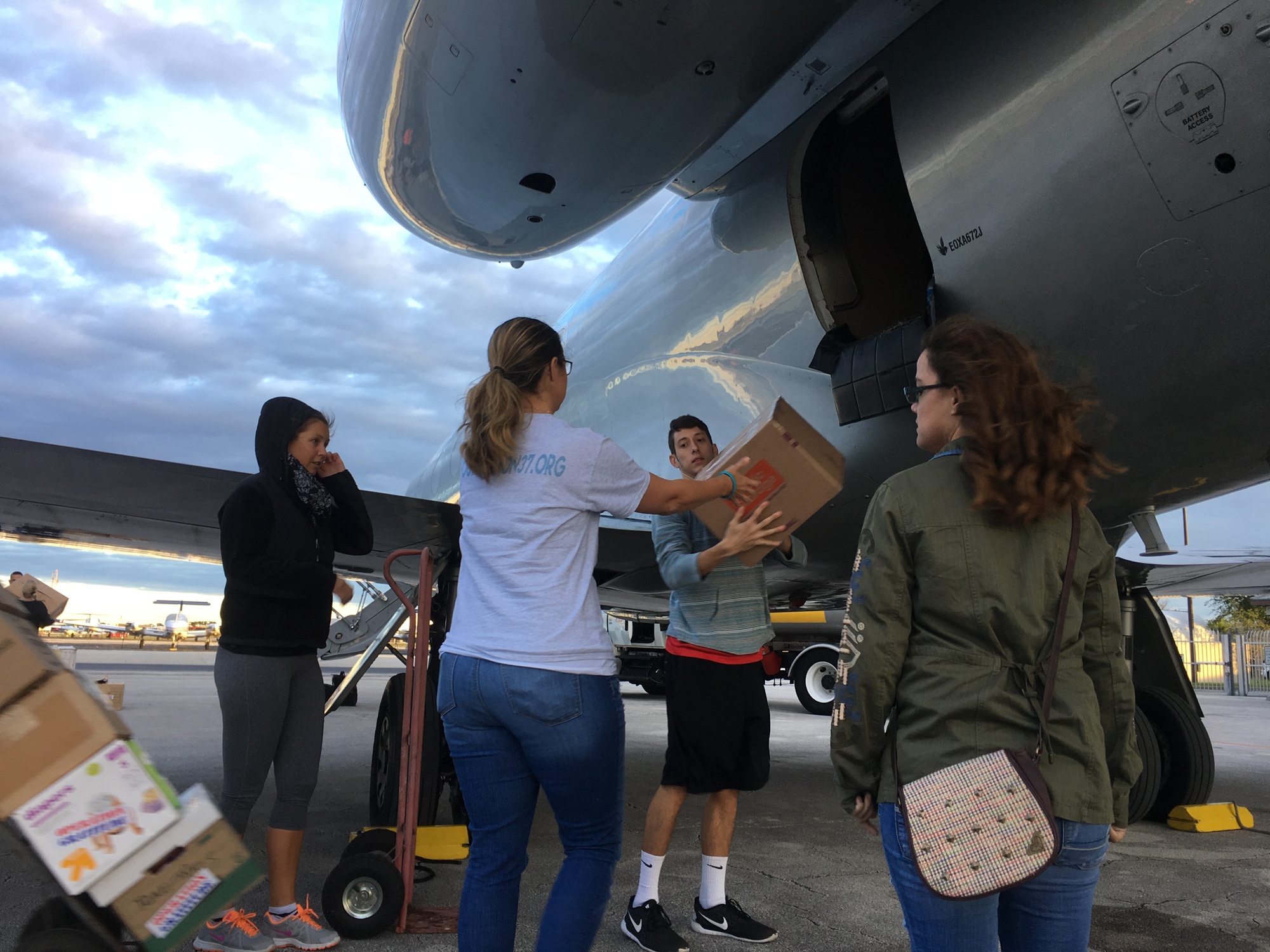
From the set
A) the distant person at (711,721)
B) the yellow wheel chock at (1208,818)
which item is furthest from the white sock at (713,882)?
the yellow wheel chock at (1208,818)

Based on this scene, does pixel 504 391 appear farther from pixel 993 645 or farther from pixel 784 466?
pixel 993 645

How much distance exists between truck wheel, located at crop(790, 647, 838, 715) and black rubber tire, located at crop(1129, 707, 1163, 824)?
949 cm

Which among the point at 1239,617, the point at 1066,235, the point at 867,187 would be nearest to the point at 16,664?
the point at 1066,235

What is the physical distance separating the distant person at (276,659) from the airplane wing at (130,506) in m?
1.07

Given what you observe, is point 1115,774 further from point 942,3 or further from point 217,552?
point 217,552

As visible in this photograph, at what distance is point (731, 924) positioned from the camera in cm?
285

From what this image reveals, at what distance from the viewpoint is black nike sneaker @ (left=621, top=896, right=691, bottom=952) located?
271cm

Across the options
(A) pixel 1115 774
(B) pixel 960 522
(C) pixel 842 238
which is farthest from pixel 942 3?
(A) pixel 1115 774

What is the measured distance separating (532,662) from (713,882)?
1.56m

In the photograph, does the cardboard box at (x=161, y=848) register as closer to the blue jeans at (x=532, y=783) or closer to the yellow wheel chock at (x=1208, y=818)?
the blue jeans at (x=532, y=783)

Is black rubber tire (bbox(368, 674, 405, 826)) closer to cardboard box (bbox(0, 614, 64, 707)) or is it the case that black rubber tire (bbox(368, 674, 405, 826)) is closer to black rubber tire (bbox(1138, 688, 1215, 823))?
cardboard box (bbox(0, 614, 64, 707))

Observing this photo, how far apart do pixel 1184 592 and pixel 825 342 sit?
6278 millimetres

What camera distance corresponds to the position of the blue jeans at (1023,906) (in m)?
1.40

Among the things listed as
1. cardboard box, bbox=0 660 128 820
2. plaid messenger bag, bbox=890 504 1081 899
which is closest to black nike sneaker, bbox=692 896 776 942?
plaid messenger bag, bbox=890 504 1081 899
